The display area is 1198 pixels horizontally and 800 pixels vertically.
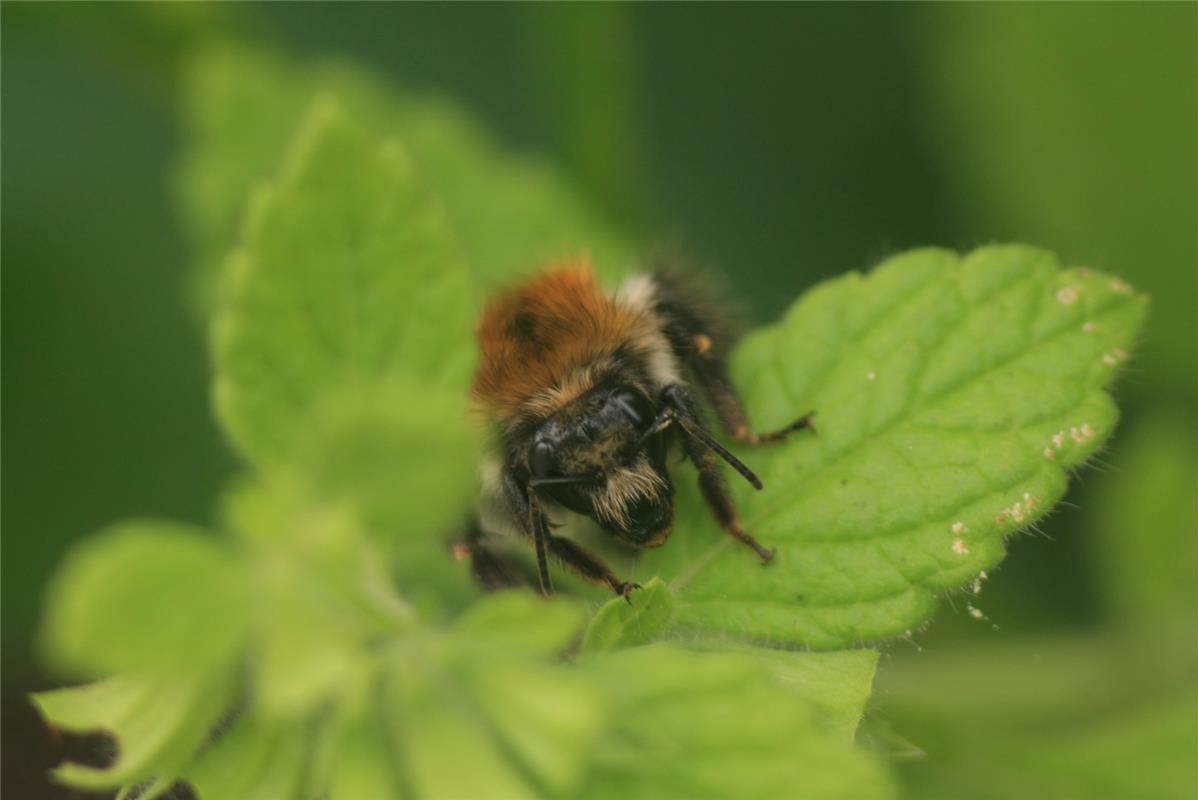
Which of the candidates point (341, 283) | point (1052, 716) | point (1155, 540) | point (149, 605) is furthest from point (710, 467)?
point (1155, 540)

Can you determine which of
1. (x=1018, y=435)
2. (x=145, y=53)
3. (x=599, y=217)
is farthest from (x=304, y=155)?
(x=145, y=53)

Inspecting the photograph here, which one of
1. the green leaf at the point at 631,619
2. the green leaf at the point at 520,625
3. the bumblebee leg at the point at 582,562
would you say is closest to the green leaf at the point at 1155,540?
the bumblebee leg at the point at 582,562

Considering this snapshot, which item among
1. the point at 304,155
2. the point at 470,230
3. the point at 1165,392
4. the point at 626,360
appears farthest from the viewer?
the point at 1165,392

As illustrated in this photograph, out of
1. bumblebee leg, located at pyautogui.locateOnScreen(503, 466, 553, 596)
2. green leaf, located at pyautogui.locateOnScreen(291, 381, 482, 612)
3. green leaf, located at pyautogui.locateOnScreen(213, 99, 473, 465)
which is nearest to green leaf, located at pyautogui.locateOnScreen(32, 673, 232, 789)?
green leaf, located at pyautogui.locateOnScreen(291, 381, 482, 612)

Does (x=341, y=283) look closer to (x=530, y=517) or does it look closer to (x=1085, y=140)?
(x=530, y=517)

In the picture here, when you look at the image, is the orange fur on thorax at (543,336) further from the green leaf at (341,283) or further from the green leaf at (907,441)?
the green leaf at (341,283)

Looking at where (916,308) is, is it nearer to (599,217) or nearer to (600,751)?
(600,751)

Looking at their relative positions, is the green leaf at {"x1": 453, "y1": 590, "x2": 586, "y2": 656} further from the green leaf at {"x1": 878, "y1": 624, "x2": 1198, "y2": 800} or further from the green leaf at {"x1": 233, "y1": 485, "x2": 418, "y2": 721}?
the green leaf at {"x1": 878, "y1": 624, "x2": 1198, "y2": 800}
